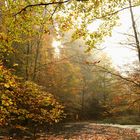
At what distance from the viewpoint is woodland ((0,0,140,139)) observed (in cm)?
841

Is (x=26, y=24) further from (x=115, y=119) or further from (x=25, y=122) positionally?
(x=115, y=119)

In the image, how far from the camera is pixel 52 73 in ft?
129

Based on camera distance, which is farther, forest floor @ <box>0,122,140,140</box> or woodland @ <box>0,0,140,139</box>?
forest floor @ <box>0,122,140,140</box>

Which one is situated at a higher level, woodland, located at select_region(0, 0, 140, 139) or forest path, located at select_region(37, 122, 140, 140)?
woodland, located at select_region(0, 0, 140, 139)

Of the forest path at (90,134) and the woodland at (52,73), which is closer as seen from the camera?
the woodland at (52,73)

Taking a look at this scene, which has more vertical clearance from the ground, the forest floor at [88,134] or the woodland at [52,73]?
the woodland at [52,73]

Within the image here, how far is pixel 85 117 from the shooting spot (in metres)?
46.1

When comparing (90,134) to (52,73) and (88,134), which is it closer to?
(88,134)

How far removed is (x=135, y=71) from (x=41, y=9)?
8861 millimetres

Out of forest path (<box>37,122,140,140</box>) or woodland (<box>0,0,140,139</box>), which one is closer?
woodland (<box>0,0,140,139</box>)

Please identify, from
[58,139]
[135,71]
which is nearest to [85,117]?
[58,139]

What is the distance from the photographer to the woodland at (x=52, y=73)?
331 inches

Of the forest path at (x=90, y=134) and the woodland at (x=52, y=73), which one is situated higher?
the woodland at (x=52, y=73)

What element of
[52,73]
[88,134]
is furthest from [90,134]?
[52,73]
